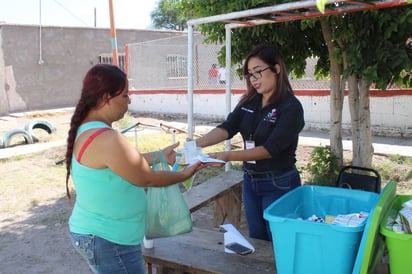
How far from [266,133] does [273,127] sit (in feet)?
0.19

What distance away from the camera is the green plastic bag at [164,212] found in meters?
2.19

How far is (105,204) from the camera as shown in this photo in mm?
1811

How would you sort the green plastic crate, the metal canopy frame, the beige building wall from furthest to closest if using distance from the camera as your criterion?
the beige building wall
the metal canopy frame
the green plastic crate

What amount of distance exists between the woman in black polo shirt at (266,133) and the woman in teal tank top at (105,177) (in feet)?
2.50

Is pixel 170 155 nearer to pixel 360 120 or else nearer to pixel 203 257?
pixel 203 257

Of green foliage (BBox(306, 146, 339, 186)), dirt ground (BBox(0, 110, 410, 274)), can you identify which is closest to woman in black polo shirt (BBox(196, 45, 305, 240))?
dirt ground (BBox(0, 110, 410, 274))

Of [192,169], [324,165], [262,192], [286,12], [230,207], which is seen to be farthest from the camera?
[324,165]

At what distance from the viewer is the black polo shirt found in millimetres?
2414

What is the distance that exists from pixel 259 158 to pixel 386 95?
697cm

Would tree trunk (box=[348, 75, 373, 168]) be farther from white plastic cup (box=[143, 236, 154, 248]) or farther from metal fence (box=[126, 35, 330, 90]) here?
metal fence (box=[126, 35, 330, 90])

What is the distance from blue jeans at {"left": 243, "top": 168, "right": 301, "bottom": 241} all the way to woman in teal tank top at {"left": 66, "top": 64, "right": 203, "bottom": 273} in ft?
2.85

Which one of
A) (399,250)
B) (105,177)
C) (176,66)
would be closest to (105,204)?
(105,177)

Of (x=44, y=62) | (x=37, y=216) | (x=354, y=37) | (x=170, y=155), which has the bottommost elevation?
(x=37, y=216)

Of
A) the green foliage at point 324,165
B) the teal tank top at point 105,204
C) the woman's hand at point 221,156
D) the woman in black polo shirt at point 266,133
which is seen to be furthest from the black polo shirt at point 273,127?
the green foliage at point 324,165
